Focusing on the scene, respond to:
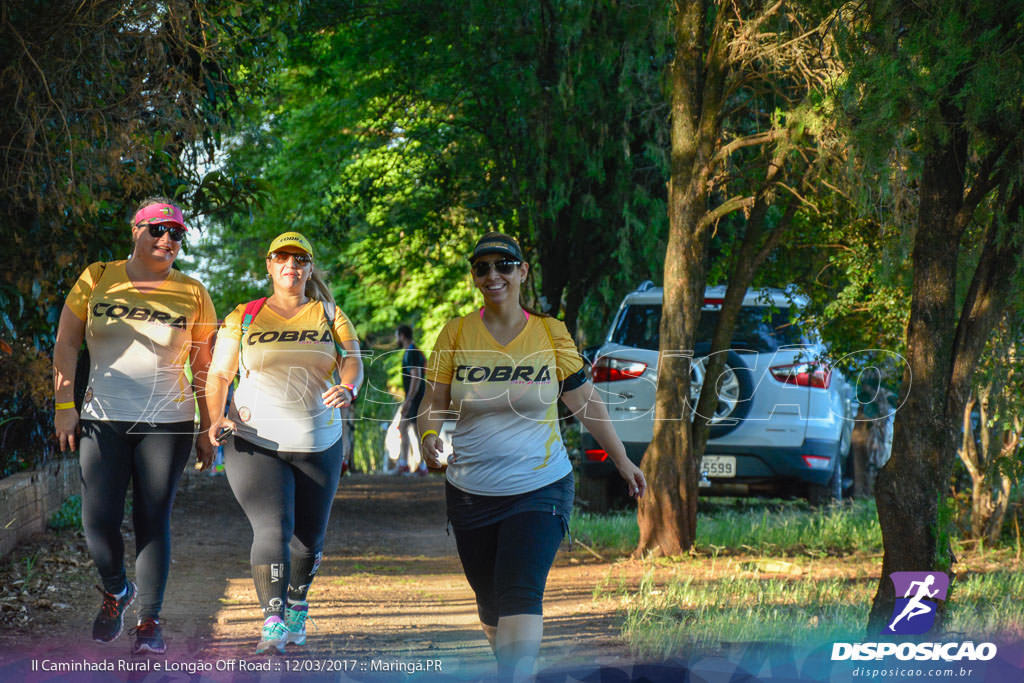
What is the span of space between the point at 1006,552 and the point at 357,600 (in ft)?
17.2

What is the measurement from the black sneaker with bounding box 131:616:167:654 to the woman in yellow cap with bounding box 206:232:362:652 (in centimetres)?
50

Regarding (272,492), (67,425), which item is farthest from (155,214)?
(272,492)

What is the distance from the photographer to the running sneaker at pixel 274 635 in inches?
236

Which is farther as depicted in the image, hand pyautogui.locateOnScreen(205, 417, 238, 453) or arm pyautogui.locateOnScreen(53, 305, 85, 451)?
hand pyautogui.locateOnScreen(205, 417, 238, 453)

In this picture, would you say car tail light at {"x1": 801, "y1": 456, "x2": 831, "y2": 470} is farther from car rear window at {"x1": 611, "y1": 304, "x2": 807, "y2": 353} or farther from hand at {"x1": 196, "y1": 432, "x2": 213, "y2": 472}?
hand at {"x1": 196, "y1": 432, "x2": 213, "y2": 472}

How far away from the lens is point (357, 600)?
29.1 feet

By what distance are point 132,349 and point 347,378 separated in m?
1.03

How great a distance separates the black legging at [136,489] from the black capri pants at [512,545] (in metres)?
1.53

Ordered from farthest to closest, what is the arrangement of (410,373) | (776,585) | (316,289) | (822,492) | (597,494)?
(410,373) < (597,494) < (822,492) < (776,585) < (316,289)

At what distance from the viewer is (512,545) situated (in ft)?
16.2

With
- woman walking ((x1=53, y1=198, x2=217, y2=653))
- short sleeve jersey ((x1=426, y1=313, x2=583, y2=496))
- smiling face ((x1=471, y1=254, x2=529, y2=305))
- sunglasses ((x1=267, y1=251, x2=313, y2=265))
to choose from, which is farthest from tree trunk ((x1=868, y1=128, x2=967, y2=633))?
woman walking ((x1=53, y1=198, x2=217, y2=653))

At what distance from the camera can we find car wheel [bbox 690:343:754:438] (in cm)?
1127

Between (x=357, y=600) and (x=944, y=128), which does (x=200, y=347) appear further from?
(x=944, y=128)

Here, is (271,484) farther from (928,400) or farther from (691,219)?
(691,219)
